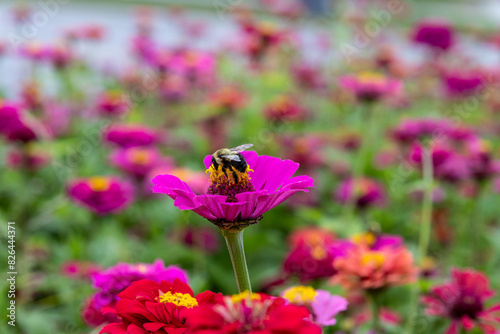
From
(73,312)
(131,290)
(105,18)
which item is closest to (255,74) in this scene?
(73,312)

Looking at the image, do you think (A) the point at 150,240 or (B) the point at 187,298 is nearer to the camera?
(B) the point at 187,298

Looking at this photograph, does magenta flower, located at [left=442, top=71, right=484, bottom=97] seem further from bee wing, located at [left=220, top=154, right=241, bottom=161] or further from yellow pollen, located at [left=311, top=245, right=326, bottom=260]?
bee wing, located at [left=220, top=154, right=241, bottom=161]

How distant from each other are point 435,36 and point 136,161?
1.01 meters

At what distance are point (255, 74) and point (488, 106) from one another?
1.16 metres

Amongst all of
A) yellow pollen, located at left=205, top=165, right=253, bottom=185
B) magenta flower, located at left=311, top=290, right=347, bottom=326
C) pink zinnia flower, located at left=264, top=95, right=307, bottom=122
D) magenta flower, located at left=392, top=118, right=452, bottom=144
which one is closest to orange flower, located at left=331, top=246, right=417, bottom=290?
magenta flower, located at left=311, top=290, right=347, bottom=326

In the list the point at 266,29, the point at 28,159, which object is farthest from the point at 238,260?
the point at 266,29

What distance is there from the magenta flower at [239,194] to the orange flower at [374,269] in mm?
207

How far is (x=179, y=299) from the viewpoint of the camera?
39cm

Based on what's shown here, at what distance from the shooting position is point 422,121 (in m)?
1.06

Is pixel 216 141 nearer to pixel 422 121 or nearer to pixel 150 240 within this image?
pixel 150 240

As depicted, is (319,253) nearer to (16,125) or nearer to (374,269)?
(374,269)

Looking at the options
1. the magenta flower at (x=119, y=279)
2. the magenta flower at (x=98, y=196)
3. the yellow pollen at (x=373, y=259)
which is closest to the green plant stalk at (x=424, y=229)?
the yellow pollen at (x=373, y=259)

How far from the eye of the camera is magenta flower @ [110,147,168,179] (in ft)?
3.96

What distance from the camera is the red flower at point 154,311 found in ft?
1.19
